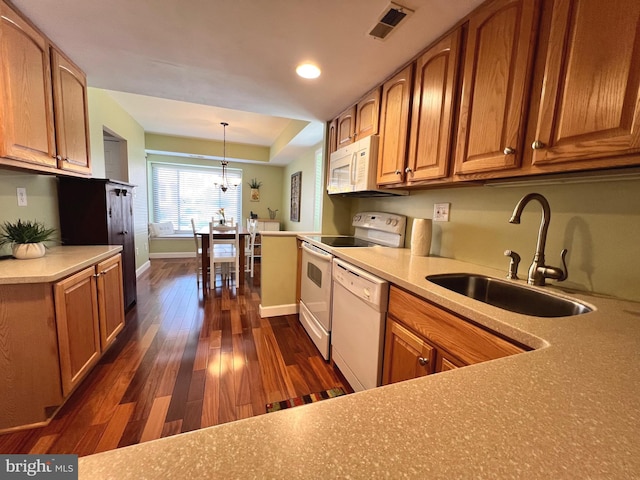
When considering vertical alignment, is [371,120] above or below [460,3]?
below

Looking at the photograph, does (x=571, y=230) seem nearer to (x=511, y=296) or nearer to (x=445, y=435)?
(x=511, y=296)

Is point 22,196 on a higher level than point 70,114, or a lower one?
lower

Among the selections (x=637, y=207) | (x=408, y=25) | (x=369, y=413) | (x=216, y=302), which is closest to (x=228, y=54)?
(x=408, y=25)

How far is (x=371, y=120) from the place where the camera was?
6.81 ft

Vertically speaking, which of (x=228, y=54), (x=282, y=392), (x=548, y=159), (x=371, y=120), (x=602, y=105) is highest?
(x=228, y=54)

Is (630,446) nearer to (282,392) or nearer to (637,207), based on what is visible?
(637,207)

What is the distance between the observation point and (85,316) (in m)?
1.66

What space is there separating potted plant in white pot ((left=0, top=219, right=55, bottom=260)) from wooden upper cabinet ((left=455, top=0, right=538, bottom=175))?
2.49 meters

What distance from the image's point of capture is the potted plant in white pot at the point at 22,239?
5.19 feet

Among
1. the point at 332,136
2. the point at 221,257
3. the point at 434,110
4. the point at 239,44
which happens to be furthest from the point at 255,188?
the point at 434,110

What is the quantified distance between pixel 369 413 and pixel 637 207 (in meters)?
1.27

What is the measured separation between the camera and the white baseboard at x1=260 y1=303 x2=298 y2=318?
2.86m

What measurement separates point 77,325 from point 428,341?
6.33 ft

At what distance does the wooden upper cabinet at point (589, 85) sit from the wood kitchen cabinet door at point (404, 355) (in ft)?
2.80
